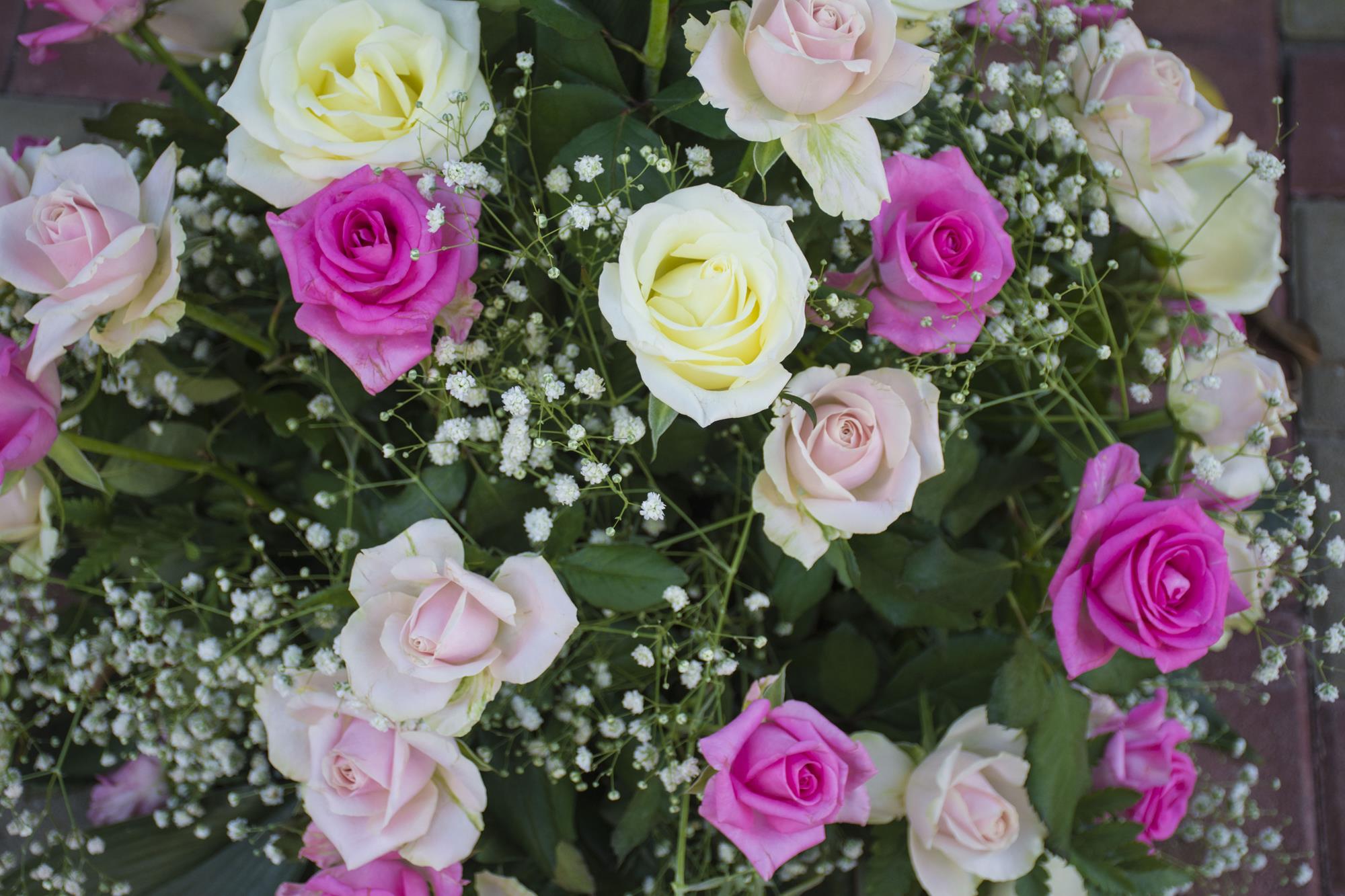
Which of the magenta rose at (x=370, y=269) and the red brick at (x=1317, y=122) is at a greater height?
the magenta rose at (x=370, y=269)

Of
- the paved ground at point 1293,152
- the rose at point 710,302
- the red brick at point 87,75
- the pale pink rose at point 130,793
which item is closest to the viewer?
the rose at point 710,302

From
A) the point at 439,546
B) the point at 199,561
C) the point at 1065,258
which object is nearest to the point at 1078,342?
the point at 1065,258

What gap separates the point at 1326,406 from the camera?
1.11m

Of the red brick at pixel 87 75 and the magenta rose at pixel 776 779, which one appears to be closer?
the magenta rose at pixel 776 779

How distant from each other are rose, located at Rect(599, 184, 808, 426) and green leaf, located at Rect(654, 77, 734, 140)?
0.30 ft

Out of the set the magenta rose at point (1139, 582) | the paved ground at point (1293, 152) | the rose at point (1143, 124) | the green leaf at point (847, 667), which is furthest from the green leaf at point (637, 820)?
the paved ground at point (1293, 152)

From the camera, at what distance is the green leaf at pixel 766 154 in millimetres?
478

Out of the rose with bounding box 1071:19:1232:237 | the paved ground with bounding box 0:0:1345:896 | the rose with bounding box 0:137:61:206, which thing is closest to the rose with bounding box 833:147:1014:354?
the rose with bounding box 1071:19:1232:237

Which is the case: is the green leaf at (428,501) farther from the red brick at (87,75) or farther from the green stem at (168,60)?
the red brick at (87,75)

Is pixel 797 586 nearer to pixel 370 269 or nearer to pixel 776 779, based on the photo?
pixel 776 779

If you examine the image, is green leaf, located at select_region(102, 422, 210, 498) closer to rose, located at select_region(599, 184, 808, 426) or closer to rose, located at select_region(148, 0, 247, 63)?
rose, located at select_region(148, 0, 247, 63)

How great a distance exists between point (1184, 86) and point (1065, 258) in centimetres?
14

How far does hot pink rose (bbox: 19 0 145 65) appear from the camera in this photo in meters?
0.58

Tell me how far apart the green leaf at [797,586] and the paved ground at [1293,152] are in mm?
629
